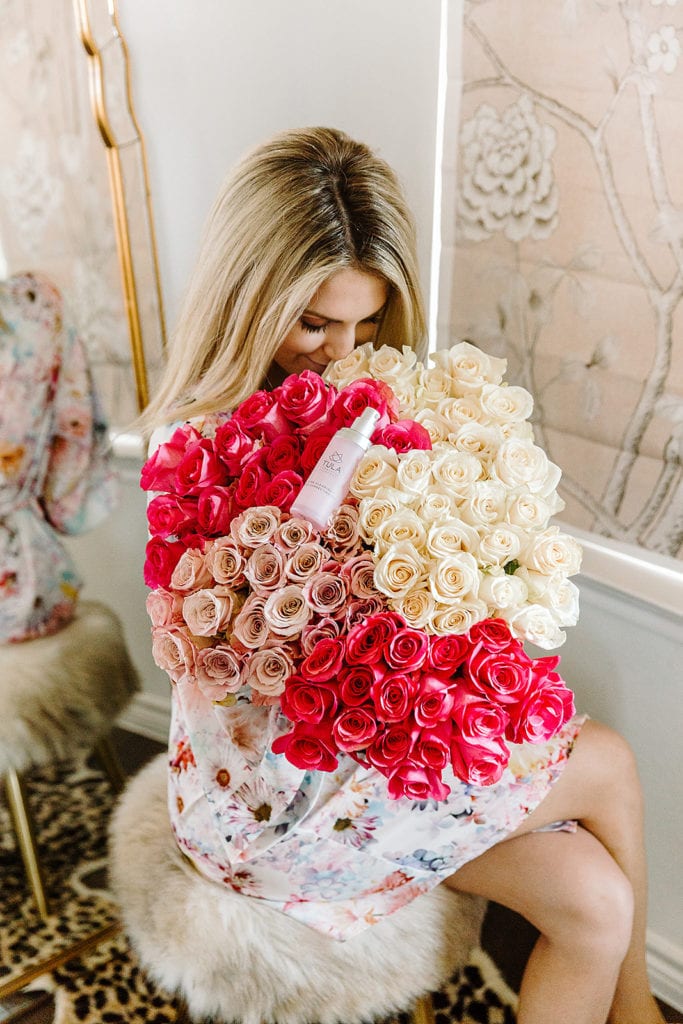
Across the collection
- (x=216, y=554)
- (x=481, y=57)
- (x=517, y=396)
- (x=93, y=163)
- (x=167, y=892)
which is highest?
(x=481, y=57)

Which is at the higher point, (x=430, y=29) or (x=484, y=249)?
(x=430, y=29)

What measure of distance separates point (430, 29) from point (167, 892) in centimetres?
121

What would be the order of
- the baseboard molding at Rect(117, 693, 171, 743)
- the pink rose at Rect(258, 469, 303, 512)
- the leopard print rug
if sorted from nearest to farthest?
the pink rose at Rect(258, 469, 303, 512) < the leopard print rug < the baseboard molding at Rect(117, 693, 171, 743)

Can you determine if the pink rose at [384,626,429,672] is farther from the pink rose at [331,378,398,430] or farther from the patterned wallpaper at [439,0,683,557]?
the patterned wallpaper at [439,0,683,557]

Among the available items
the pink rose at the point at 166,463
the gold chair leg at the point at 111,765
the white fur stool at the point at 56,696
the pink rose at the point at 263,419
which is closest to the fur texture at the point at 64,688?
the white fur stool at the point at 56,696

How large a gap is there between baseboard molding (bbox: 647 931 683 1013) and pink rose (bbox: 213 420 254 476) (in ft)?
3.43

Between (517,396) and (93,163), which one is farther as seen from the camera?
(93,163)

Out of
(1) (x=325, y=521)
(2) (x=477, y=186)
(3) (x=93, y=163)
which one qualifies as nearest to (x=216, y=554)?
(1) (x=325, y=521)

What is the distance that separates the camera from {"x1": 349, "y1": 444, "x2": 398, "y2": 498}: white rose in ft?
2.72

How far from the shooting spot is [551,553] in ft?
2.66

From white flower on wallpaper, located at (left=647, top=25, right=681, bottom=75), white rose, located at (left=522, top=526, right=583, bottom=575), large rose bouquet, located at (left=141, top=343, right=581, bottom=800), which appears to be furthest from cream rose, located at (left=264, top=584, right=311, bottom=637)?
white flower on wallpaper, located at (left=647, top=25, right=681, bottom=75)

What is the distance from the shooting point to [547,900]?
37.7 inches

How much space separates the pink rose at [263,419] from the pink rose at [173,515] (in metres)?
0.10

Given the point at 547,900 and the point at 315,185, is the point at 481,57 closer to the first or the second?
the point at 315,185
